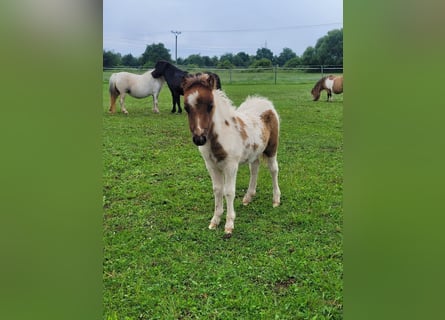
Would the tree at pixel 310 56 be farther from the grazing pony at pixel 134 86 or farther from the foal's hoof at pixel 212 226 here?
the grazing pony at pixel 134 86

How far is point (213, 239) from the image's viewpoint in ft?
8.08

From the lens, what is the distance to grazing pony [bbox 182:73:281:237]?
82.7 inches

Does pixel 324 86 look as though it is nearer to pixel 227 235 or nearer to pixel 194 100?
pixel 227 235

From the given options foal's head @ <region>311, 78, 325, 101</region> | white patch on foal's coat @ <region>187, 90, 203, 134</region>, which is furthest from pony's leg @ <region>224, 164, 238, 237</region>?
foal's head @ <region>311, 78, 325, 101</region>

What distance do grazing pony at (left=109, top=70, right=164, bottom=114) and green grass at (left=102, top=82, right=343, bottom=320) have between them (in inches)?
59.7

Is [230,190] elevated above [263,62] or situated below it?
below

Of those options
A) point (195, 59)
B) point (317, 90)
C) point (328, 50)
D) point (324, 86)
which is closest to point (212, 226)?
point (328, 50)

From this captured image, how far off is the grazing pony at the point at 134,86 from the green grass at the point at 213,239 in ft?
4.98

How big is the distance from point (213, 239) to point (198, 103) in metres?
0.94

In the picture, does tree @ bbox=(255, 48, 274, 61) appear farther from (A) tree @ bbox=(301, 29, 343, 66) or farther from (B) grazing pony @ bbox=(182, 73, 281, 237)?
(B) grazing pony @ bbox=(182, 73, 281, 237)

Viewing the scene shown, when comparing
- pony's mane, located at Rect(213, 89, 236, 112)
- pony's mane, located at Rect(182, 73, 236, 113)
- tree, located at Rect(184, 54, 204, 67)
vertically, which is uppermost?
tree, located at Rect(184, 54, 204, 67)

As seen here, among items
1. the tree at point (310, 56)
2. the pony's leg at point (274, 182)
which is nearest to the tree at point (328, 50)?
Answer: the tree at point (310, 56)
